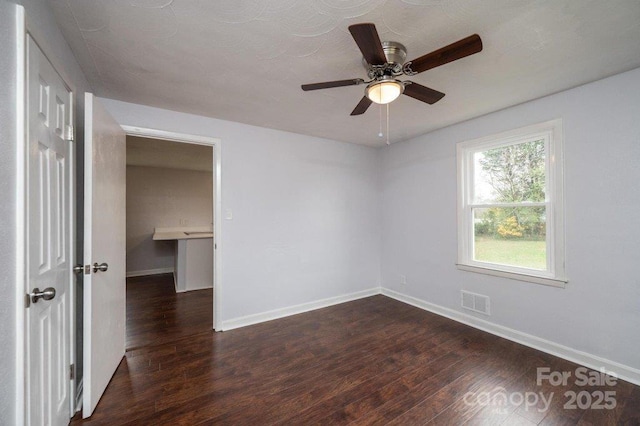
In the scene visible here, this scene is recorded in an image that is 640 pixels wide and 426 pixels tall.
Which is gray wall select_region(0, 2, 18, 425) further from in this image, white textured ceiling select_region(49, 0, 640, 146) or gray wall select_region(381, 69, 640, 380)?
gray wall select_region(381, 69, 640, 380)

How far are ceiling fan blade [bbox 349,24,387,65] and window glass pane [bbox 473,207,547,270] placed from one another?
2356mm

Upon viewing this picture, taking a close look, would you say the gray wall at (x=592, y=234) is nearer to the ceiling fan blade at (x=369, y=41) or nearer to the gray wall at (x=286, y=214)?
the gray wall at (x=286, y=214)

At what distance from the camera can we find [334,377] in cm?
212

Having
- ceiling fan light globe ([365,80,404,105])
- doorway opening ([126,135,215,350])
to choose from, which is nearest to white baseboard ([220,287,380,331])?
doorway opening ([126,135,215,350])

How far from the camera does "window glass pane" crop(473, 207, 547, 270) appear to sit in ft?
8.54

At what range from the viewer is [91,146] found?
1660 mm

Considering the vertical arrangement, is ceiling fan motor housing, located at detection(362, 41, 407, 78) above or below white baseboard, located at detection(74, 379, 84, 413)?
above

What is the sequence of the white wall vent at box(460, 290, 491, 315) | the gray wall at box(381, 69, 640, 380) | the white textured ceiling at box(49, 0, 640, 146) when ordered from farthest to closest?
the white wall vent at box(460, 290, 491, 315), the gray wall at box(381, 69, 640, 380), the white textured ceiling at box(49, 0, 640, 146)

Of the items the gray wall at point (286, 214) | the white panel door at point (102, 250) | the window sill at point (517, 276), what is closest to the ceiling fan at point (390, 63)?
the white panel door at point (102, 250)

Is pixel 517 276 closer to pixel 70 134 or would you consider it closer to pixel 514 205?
pixel 514 205

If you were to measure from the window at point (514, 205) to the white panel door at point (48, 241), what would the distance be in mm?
3645

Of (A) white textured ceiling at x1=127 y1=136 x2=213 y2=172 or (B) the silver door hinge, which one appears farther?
(A) white textured ceiling at x1=127 y1=136 x2=213 y2=172

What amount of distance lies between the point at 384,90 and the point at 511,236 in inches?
90.2

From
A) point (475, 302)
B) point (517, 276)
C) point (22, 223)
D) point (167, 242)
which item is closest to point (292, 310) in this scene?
point (475, 302)
